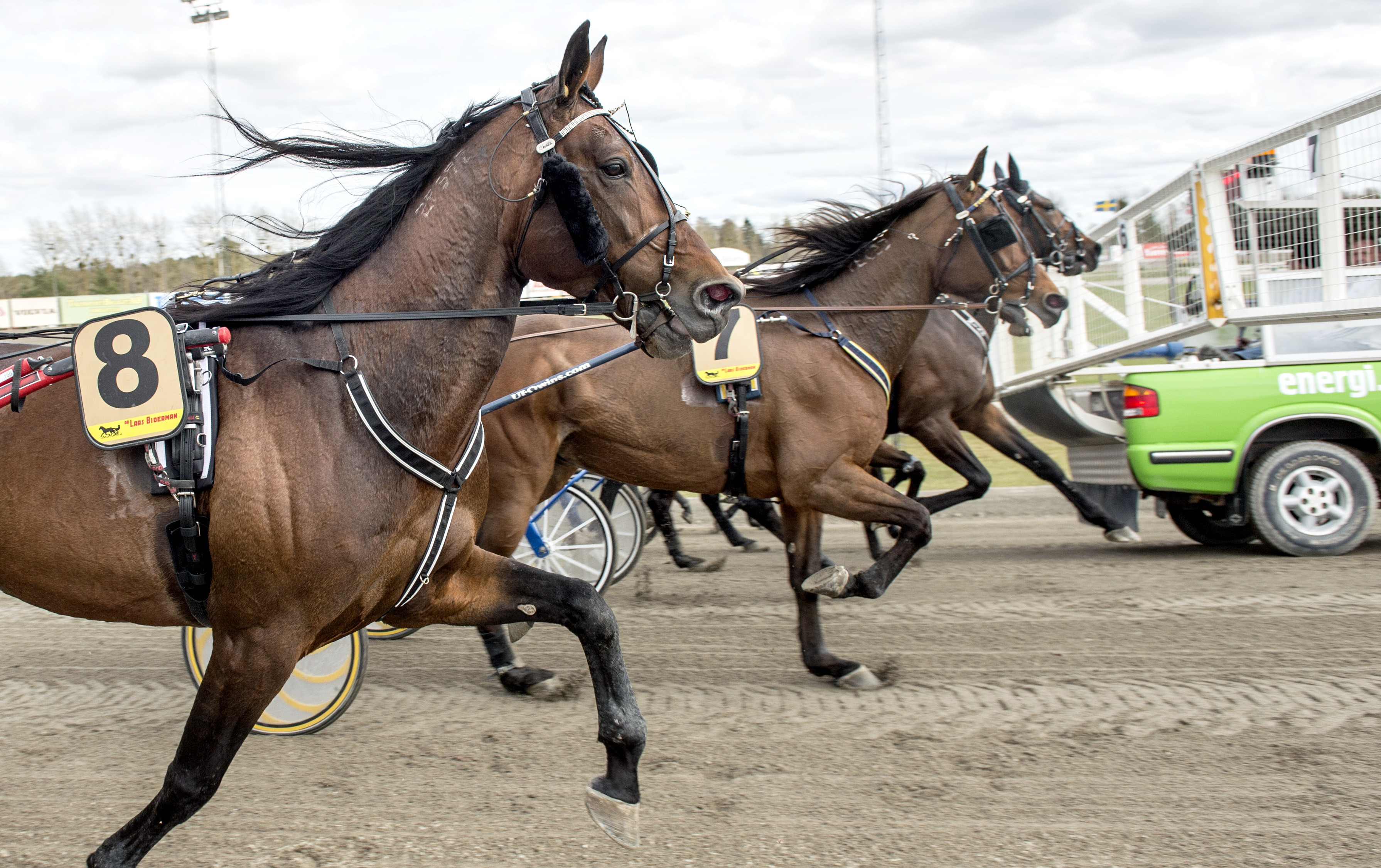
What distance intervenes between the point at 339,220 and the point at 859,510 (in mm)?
2467

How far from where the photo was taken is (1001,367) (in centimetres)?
1027

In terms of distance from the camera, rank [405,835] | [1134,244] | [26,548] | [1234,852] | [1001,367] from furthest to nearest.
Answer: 1. [1001,367]
2. [1134,244]
3. [405,835]
4. [1234,852]
5. [26,548]

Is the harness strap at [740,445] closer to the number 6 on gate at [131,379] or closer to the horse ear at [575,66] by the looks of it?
the horse ear at [575,66]

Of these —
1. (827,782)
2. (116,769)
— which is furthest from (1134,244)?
(116,769)

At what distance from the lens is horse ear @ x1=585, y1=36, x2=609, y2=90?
2672 mm

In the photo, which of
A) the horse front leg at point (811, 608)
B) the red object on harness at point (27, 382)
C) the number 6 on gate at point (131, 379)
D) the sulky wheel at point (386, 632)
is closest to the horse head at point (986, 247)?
the horse front leg at point (811, 608)

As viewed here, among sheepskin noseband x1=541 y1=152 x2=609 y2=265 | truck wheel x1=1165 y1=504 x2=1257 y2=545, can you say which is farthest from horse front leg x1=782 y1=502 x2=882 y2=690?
truck wheel x1=1165 y1=504 x2=1257 y2=545

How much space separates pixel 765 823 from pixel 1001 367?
7.99 meters

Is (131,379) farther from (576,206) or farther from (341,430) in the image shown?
(576,206)

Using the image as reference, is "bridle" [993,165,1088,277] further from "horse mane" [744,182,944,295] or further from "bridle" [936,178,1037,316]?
"horse mane" [744,182,944,295]

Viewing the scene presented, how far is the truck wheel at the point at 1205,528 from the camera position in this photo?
7027 millimetres

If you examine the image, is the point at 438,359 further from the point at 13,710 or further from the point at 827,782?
the point at 13,710

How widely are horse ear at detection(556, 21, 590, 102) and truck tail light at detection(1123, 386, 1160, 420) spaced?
16.5ft

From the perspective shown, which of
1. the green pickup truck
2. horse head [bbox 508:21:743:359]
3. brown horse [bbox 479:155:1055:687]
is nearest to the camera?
horse head [bbox 508:21:743:359]
